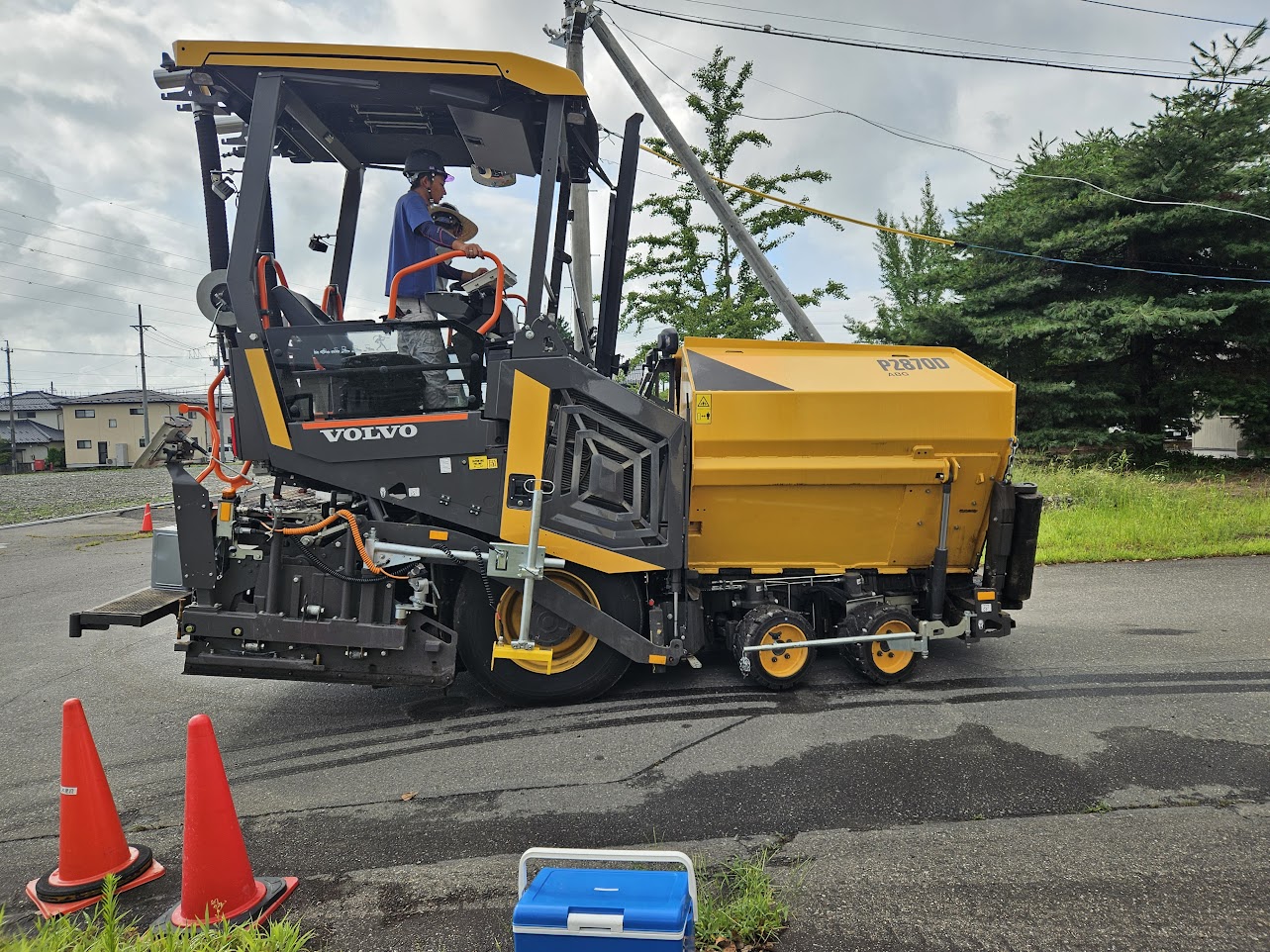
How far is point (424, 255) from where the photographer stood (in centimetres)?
459

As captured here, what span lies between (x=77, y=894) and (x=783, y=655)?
3420 millimetres

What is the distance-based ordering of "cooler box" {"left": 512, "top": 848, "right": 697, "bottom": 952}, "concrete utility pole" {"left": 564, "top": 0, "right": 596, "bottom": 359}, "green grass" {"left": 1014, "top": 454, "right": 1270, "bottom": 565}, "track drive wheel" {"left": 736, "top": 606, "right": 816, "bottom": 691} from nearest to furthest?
"cooler box" {"left": 512, "top": 848, "right": 697, "bottom": 952} → "track drive wheel" {"left": 736, "top": 606, "right": 816, "bottom": 691} → "green grass" {"left": 1014, "top": 454, "right": 1270, "bottom": 565} → "concrete utility pole" {"left": 564, "top": 0, "right": 596, "bottom": 359}

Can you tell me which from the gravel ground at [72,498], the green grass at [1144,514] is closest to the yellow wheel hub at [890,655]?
the green grass at [1144,514]

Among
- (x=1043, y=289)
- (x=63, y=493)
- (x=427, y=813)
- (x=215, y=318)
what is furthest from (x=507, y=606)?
(x=63, y=493)

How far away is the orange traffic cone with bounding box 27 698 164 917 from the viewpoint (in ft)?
9.22

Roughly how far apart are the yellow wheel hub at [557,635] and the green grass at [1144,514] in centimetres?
629

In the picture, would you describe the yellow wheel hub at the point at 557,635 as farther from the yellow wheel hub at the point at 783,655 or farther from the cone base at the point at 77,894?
the cone base at the point at 77,894

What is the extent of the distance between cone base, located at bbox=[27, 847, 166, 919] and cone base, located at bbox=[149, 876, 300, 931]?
275mm

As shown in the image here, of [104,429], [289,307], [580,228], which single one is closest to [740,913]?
[289,307]

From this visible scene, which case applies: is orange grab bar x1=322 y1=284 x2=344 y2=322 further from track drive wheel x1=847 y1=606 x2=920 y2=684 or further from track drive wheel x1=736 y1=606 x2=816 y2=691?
track drive wheel x1=847 y1=606 x2=920 y2=684

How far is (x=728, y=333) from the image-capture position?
12.6m

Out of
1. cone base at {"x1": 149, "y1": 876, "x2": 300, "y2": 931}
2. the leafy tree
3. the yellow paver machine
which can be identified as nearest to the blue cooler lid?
cone base at {"x1": 149, "y1": 876, "x2": 300, "y2": 931}

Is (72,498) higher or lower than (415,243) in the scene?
lower

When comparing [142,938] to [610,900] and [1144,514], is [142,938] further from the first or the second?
[1144,514]
